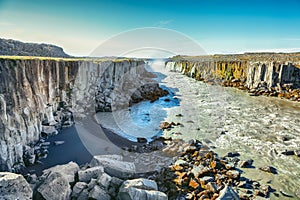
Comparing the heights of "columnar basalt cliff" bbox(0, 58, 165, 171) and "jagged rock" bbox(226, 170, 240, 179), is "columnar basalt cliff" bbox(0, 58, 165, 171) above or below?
above

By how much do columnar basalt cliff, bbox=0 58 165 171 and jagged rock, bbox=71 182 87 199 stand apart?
2.73m

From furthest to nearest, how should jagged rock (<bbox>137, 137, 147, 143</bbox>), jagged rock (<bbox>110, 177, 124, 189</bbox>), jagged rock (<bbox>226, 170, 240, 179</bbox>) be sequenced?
1. jagged rock (<bbox>137, 137, 147, 143</bbox>)
2. jagged rock (<bbox>226, 170, 240, 179</bbox>)
3. jagged rock (<bbox>110, 177, 124, 189</bbox>)

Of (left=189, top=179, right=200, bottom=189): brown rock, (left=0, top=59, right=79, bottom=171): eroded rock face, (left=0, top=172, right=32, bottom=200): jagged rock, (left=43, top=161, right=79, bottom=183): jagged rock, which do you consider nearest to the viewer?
(left=0, top=172, right=32, bottom=200): jagged rock

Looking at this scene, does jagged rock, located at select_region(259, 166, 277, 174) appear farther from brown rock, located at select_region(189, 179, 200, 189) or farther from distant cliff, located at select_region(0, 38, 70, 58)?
distant cliff, located at select_region(0, 38, 70, 58)

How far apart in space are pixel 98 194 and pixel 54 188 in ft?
3.71

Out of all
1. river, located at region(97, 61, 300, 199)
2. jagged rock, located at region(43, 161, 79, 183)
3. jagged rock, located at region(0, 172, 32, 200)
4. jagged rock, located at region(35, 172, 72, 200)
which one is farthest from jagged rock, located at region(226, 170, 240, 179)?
jagged rock, located at region(0, 172, 32, 200)

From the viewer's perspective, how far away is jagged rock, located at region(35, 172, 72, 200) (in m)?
5.60

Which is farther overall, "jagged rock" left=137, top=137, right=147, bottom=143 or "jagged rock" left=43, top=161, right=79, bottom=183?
"jagged rock" left=137, top=137, right=147, bottom=143

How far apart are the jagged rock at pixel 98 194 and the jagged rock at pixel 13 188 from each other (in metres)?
1.45

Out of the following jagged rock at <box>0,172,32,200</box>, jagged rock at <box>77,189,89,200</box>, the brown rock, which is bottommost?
the brown rock

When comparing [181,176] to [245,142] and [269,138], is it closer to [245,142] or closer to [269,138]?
[245,142]


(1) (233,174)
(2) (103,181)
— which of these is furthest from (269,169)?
(2) (103,181)

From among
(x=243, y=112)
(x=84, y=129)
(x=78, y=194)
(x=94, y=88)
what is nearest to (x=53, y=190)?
(x=78, y=194)

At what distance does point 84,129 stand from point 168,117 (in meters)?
6.40
